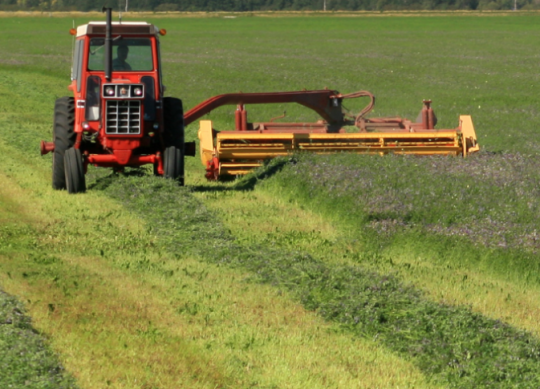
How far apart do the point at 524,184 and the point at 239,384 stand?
7.43 meters

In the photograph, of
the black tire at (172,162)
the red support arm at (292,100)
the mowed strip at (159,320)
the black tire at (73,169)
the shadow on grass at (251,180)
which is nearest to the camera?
the mowed strip at (159,320)

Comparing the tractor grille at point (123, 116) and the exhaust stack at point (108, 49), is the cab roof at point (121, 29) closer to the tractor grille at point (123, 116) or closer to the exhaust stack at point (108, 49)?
the exhaust stack at point (108, 49)

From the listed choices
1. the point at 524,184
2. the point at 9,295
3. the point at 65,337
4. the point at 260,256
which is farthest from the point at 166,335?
the point at 524,184

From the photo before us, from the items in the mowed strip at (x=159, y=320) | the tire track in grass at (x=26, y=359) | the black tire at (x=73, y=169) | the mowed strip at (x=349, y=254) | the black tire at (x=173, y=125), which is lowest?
the mowed strip at (x=349, y=254)

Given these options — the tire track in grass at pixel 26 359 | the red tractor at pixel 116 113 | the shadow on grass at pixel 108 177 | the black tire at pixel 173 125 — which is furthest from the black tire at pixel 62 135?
the tire track in grass at pixel 26 359

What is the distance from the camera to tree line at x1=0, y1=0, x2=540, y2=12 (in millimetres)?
95250

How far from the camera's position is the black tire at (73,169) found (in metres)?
13.7

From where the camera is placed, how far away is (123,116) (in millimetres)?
13812

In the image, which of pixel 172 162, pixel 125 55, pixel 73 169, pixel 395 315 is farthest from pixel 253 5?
pixel 395 315

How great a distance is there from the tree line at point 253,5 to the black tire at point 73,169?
7370 cm

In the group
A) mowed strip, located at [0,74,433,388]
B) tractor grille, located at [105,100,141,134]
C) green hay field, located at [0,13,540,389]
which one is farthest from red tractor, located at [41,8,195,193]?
mowed strip, located at [0,74,433,388]

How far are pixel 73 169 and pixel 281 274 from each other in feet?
16.8

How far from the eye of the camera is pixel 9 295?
846 centimetres

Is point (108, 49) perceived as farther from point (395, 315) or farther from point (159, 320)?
point (395, 315)
